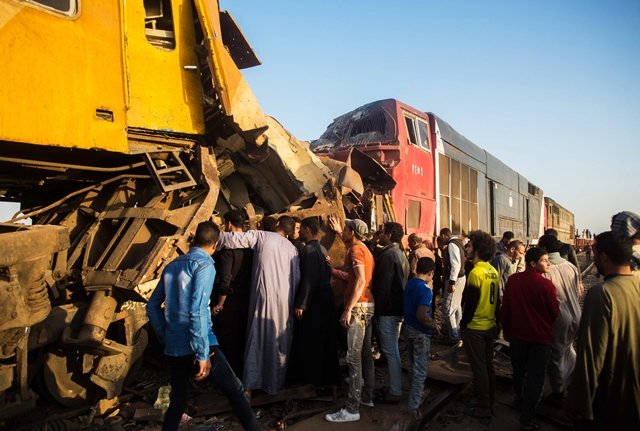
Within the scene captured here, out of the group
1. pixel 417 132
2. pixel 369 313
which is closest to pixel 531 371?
pixel 369 313

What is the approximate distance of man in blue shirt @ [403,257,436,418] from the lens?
4.05 meters

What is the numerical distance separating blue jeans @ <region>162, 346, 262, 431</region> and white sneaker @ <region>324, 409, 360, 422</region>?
101 centimetres

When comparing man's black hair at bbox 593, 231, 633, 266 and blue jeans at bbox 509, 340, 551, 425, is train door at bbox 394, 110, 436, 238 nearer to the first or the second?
blue jeans at bbox 509, 340, 551, 425

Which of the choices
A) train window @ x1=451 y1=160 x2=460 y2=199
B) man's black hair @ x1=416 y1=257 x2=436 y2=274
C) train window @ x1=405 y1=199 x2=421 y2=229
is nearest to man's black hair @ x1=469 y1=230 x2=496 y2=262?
man's black hair @ x1=416 y1=257 x2=436 y2=274

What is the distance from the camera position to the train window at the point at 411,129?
9.33m

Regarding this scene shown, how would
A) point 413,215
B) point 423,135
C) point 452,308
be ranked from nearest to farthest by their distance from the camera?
point 452,308 < point 413,215 < point 423,135

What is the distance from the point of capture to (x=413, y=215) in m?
9.16

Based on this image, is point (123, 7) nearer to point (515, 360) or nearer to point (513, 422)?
point (515, 360)

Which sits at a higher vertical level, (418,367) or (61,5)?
(61,5)

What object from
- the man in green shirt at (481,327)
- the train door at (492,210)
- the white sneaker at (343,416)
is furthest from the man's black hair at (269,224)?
the train door at (492,210)

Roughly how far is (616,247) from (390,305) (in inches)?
92.0

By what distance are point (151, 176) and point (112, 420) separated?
2.39m

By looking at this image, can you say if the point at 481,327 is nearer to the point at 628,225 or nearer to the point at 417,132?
the point at 628,225

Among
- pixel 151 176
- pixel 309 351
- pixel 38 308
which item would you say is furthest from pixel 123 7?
pixel 309 351
